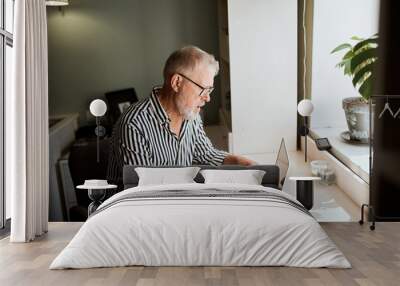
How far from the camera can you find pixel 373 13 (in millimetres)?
6305

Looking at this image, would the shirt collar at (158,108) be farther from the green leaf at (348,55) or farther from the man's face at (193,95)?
the green leaf at (348,55)

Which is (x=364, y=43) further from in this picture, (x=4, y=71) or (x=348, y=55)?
(x=4, y=71)

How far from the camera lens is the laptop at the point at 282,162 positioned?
6285mm

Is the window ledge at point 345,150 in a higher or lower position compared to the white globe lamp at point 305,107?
lower

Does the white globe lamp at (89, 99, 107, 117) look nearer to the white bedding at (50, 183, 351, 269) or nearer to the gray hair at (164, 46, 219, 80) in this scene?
the gray hair at (164, 46, 219, 80)

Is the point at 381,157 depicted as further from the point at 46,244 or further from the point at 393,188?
the point at 46,244

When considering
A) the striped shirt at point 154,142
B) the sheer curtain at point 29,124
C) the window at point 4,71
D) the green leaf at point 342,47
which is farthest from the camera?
the green leaf at point 342,47

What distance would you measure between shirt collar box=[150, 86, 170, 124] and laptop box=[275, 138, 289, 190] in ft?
3.63

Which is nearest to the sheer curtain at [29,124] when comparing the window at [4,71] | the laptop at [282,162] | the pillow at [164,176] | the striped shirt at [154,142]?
the window at [4,71]

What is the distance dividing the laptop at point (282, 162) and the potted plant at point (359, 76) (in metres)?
0.66

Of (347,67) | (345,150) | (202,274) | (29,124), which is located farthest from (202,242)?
(347,67)

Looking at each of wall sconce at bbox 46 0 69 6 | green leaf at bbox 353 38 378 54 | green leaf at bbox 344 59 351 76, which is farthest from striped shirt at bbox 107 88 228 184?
green leaf at bbox 353 38 378 54

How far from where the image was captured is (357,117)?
6.35 metres

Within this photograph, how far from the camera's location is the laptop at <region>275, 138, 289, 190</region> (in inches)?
247
